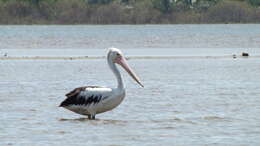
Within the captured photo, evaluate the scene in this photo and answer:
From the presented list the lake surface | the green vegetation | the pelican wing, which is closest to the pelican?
the pelican wing

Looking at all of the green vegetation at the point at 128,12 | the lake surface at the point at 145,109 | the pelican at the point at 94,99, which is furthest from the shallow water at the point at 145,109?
the green vegetation at the point at 128,12

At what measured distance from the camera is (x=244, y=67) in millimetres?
25125

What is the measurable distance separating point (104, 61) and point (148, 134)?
649 inches

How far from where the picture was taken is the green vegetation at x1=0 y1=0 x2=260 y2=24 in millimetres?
88312

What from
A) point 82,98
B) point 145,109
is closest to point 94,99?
point 82,98

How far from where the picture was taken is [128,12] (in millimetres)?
90812

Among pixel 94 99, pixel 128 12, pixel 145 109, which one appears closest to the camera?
pixel 94 99

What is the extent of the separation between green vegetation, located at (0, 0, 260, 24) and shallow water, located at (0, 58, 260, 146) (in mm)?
63831

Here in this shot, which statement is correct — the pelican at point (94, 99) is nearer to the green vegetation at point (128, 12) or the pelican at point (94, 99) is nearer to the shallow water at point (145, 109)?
the shallow water at point (145, 109)

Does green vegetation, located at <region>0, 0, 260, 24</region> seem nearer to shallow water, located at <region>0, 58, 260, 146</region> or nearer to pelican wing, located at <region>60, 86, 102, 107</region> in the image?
shallow water, located at <region>0, 58, 260, 146</region>

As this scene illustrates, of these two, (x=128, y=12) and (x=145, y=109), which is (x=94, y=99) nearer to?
(x=145, y=109)

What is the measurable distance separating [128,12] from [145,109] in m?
76.2

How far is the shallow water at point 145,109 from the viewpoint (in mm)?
11758

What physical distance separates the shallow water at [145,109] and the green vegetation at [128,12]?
63.8 m
